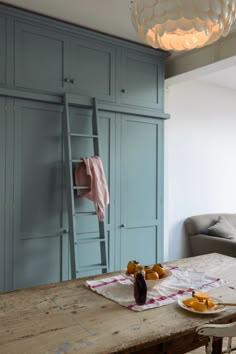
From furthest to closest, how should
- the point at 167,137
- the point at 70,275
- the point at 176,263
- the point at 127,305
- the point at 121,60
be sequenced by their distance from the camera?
the point at 167,137, the point at 121,60, the point at 70,275, the point at 176,263, the point at 127,305

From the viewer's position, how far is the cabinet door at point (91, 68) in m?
2.99

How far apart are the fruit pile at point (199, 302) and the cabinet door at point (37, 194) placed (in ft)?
5.30

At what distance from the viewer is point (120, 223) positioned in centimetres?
330

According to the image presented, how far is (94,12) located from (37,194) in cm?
158

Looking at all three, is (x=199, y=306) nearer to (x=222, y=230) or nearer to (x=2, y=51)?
(x=2, y=51)

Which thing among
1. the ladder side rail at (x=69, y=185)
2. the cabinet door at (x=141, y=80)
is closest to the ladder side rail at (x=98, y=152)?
the ladder side rail at (x=69, y=185)

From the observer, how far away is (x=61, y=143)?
2.96m

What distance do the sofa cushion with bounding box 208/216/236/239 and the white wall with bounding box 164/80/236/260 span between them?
357 mm

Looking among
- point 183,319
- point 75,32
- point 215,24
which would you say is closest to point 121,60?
point 75,32

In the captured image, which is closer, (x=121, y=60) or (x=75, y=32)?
(x=75, y=32)

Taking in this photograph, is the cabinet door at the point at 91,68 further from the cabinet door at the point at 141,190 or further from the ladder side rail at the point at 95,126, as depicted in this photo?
the cabinet door at the point at 141,190

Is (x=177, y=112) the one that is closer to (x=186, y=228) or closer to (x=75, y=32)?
(x=186, y=228)

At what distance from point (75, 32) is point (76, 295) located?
231 cm

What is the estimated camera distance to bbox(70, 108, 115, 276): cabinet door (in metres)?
3.04
